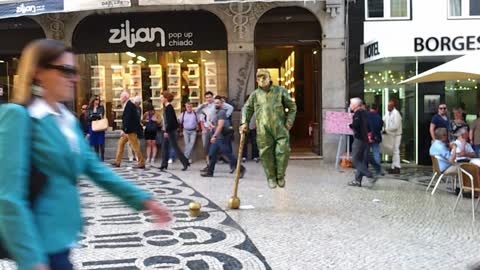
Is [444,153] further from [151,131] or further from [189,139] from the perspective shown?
[151,131]

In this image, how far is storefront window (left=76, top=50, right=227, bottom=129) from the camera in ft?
51.4

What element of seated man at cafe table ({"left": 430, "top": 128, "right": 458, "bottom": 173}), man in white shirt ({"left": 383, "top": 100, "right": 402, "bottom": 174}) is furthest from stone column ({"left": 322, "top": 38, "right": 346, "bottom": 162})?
seated man at cafe table ({"left": 430, "top": 128, "right": 458, "bottom": 173})

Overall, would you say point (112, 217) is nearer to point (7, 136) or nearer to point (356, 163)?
point (356, 163)

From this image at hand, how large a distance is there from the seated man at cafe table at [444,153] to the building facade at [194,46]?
535cm

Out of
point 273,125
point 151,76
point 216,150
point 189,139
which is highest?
point 151,76

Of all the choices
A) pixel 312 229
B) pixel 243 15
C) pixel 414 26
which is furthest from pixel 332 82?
pixel 312 229

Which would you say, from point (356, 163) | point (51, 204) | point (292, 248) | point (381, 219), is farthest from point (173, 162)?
point (51, 204)

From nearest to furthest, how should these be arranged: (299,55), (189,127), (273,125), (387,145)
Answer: (273,125), (387,145), (189,127), (299,55)

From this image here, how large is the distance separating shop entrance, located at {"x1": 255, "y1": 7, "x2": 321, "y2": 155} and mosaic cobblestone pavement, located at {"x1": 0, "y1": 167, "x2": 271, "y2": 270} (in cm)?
746

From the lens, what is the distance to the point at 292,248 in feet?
19.2

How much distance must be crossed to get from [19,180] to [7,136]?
0.17 meters

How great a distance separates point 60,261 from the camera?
2234 mm

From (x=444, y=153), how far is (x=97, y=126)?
8670 millimetres

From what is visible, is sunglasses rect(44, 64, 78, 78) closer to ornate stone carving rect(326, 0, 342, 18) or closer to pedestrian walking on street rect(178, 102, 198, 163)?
pedestrian walking on street rect(178, 102, 198, 163)
